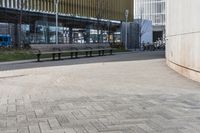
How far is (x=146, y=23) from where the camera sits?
73.5 m

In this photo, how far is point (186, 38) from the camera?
14570 millimetres

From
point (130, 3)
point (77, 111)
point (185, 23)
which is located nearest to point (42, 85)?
point (77, 111)

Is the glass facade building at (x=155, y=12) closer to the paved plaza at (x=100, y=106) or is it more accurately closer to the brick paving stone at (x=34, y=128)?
the paved plaza at (x=100, y=106)

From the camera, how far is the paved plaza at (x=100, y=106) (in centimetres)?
680

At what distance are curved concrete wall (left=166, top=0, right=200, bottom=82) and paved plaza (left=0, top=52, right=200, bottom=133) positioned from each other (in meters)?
0.74

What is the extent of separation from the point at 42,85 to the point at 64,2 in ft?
124

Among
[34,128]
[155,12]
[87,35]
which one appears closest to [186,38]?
[34,128]

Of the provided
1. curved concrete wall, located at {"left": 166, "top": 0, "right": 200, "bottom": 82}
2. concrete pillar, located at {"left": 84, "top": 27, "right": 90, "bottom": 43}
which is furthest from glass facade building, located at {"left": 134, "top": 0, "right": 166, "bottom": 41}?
curved concrete wall, located at {"left": 166, "top": 0, "right": 200, "bottom": 82}

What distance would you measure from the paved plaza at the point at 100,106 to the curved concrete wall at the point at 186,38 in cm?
74

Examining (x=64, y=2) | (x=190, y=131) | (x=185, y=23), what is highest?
(x=64, y=2)

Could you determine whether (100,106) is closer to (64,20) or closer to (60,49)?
(60,49)

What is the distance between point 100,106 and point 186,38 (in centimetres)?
689

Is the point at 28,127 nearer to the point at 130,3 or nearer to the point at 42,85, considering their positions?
the point at 42,85

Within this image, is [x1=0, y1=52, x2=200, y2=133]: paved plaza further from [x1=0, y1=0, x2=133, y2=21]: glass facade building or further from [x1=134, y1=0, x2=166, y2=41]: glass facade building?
[x1=134, y1=0, x2=166, y2=41]: glass facade building
